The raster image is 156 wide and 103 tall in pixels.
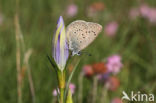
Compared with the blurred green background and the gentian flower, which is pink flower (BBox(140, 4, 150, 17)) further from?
the gentian flower

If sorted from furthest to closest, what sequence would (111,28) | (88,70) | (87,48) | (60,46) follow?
(111,28)
(87,48)
(88,70)
(60,46)

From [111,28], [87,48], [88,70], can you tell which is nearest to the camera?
[88,70]

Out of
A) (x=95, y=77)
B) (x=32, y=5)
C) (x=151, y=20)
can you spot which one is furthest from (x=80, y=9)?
(x=95, y=77)

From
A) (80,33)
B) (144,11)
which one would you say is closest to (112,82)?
(80,33)

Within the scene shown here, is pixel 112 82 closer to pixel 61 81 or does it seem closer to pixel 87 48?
pixel 61 81

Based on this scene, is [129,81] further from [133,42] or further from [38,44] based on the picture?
[38,44]

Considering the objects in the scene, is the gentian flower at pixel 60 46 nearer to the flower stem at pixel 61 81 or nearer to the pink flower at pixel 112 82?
the flower stem at pixel 61 81
